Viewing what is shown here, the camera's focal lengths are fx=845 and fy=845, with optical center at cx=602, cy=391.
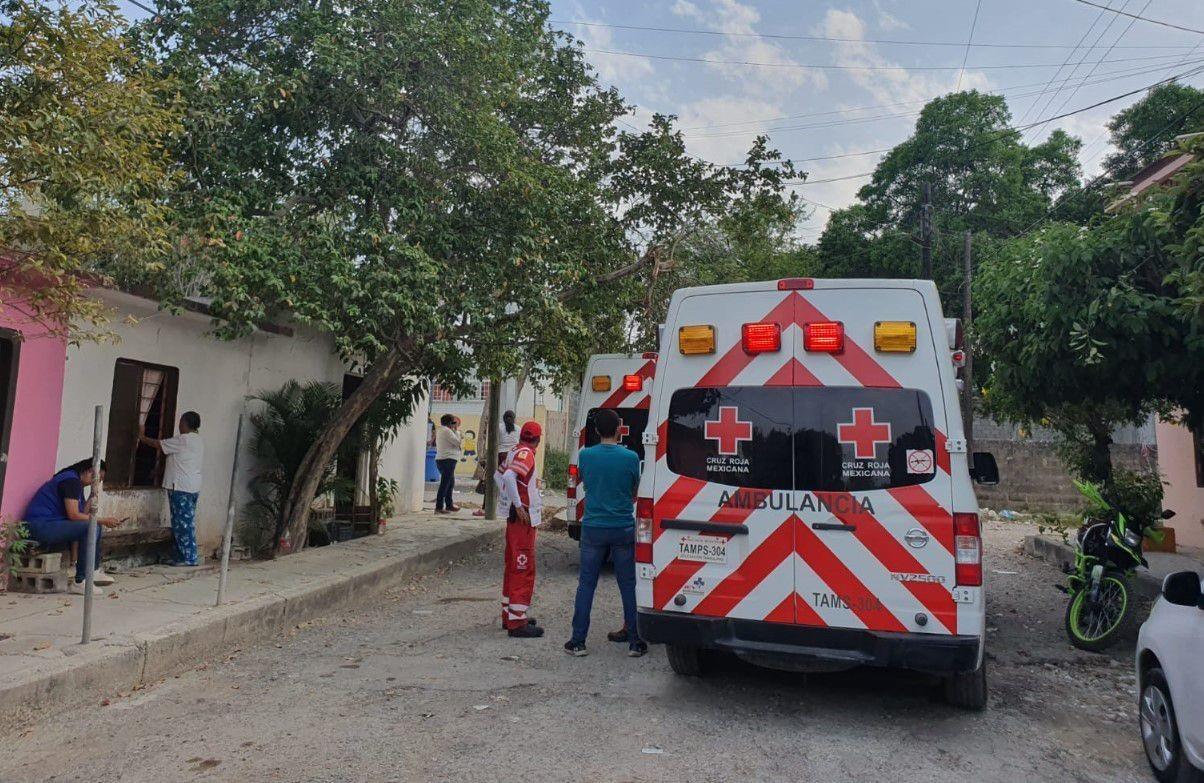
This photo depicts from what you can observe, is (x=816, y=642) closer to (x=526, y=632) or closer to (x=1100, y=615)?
(x=526, y=632)

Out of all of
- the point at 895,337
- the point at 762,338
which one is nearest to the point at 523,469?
the point at 762,338

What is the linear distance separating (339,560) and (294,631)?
2281 mm

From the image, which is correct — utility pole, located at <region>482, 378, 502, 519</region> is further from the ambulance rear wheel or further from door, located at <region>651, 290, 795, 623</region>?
door, located at <region>651, 290, 795, 623</region>

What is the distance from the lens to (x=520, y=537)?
6961mm

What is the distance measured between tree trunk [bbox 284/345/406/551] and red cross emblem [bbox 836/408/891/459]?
20.3 feet

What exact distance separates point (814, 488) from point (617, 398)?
5.62 metres

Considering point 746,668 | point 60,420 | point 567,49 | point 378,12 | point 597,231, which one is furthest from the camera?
point 567,49

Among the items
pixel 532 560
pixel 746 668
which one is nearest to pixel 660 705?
pixel 746 668

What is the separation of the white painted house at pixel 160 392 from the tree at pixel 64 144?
2351 mm

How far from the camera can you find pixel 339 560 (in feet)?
31.1

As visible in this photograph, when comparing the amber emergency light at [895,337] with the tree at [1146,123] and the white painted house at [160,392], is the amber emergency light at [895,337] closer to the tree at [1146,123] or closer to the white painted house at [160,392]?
the white painted house at [160,392]

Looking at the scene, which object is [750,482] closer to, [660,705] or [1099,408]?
[660,705]

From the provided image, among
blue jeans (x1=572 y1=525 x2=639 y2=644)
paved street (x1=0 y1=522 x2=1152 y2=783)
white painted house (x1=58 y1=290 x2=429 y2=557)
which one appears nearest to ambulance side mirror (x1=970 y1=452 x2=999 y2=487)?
paved street (x1=0 y1=522 x2=1152 y2=783)

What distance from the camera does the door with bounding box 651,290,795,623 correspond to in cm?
482
